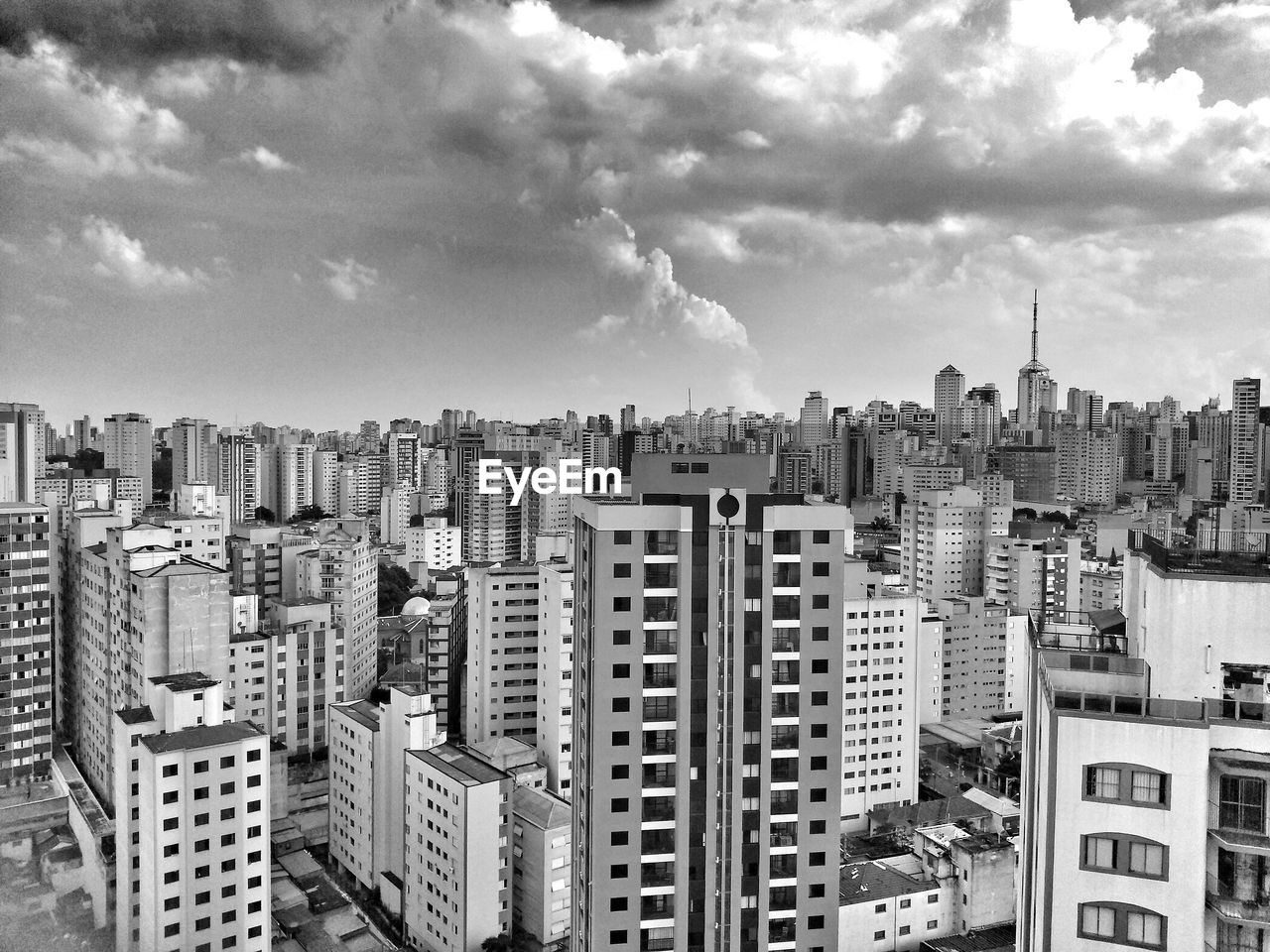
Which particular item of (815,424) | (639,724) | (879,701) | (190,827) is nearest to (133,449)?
(190,827)

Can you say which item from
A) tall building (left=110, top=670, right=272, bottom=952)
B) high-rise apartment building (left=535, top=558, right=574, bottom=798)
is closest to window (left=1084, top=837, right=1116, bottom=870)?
tall building (left=110, top=670, right=272, bottom=952)

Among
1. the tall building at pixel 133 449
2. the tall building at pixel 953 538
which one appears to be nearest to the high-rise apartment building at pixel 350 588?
the tall building at pixel 133 449

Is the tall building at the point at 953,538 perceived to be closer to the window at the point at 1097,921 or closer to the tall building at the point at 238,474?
the tall building at the point at 238,474

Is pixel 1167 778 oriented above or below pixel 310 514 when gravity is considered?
above

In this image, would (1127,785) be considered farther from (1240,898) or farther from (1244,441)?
(1244,441)

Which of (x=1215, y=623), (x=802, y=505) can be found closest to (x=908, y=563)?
(x=802, y=505)

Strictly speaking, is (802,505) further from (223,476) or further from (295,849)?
(223,476)

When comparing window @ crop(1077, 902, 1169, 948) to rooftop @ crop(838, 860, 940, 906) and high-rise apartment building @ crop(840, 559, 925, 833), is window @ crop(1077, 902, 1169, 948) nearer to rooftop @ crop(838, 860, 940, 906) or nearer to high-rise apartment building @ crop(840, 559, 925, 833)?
rooftop @ crop(838, 860, 940, 906)
